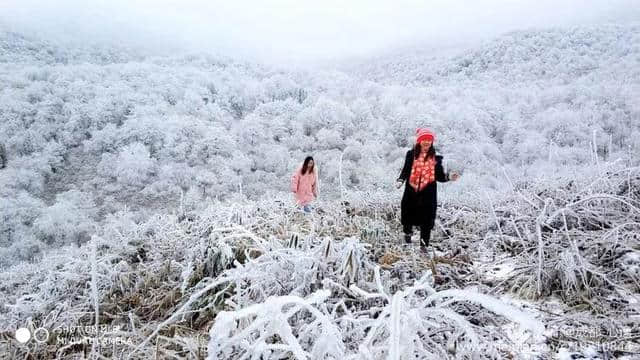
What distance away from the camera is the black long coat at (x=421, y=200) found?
5.00 meters

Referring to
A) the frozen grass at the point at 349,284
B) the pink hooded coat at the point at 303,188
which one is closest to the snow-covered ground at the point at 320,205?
the frozen grass at the point at 349,284

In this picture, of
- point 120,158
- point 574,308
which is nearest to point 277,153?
point 120,158

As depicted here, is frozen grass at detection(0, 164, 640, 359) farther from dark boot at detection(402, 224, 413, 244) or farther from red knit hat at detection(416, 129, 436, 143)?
red knit hat at detection(416, 129, 436, 143)

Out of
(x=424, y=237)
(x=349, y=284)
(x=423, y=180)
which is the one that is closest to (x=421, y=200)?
(x=423, y=180)

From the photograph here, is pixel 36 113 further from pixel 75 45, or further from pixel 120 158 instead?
pixel 75 45

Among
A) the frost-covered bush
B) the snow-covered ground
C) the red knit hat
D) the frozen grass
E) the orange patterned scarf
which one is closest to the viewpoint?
the frozen grass

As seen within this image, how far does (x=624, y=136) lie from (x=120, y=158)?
2975 centimetres

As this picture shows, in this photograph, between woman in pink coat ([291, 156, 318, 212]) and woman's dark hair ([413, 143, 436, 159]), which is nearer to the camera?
woman's dark hair ([413, 143, 436, 159])

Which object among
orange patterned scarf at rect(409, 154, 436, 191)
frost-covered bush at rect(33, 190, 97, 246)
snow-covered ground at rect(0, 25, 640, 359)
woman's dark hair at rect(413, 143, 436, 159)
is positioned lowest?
frost-covered bush at rect(33, 190, 97, 246)

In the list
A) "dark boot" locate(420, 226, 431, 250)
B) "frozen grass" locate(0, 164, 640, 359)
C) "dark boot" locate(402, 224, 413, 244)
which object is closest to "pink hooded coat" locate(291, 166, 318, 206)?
"frozen grass" locate(0, 164, 640, 359)

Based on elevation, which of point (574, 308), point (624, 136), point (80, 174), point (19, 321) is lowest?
point (80, 174)

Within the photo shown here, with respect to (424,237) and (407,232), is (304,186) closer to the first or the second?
(407,232)

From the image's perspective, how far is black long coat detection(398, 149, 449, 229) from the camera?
5000 millimetres

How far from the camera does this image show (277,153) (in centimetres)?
3231
